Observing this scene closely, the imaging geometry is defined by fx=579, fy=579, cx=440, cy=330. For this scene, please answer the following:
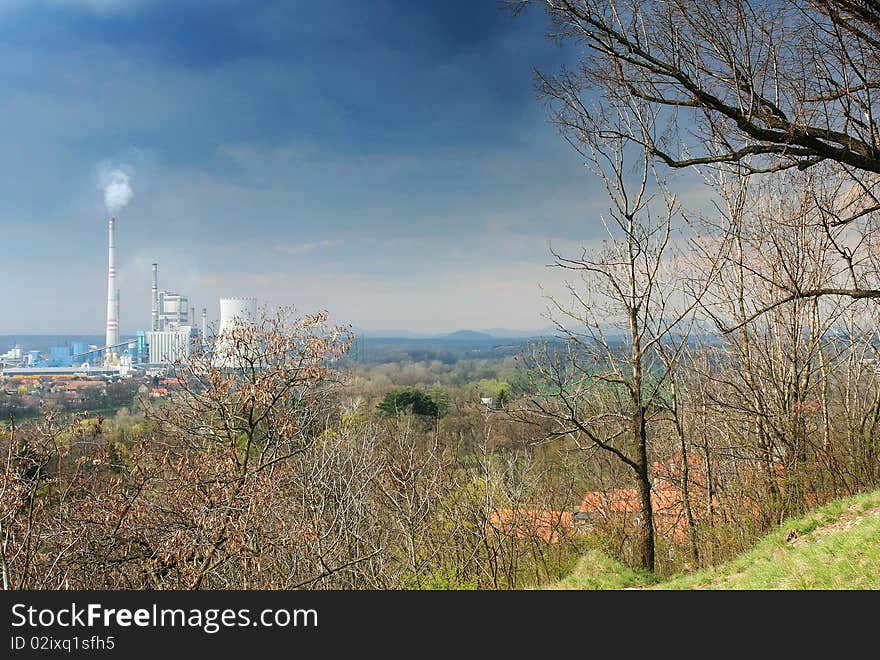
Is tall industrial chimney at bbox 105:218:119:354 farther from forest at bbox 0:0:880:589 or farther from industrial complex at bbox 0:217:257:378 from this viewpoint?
Answer: forest at bbox 0:0:880:589

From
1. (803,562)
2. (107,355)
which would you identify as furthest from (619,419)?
(107,355)

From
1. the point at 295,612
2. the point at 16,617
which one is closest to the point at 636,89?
the point at 295,612

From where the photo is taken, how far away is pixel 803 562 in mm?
4059

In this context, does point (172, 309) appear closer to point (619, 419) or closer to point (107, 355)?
point (107, 355)

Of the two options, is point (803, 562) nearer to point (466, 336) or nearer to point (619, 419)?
point (619, 419)

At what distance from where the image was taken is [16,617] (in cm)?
350

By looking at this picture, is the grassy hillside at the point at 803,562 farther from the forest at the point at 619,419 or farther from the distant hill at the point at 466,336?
the distant hill at the point at 466,336

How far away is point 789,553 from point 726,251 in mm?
4021

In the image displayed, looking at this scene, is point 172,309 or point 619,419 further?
point 172,309

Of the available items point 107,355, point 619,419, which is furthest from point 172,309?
point 619,419

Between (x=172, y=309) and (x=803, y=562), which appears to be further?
(x=172, y=309)

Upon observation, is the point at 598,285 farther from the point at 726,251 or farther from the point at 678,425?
the point at 726,251

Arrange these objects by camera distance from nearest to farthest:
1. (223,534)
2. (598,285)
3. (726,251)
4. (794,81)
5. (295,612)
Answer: (295,612), (794,81), (223,534), (598,285), (726,251)

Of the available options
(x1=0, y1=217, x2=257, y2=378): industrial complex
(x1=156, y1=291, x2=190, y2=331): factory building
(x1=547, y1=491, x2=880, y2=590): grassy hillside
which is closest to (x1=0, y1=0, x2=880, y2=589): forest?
(x1=547, y1=491, x2=880, y2=590): grassy hillside
